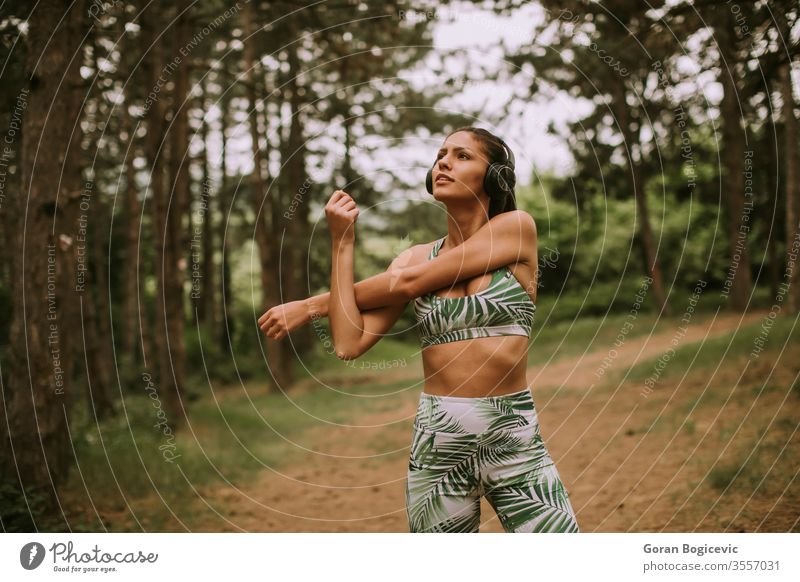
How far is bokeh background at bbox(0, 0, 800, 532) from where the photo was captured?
655 centimetres

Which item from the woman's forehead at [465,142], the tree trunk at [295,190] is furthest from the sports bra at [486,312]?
the tree trunk at [295,190]

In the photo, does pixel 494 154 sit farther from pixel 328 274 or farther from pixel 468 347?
pixel 328 274

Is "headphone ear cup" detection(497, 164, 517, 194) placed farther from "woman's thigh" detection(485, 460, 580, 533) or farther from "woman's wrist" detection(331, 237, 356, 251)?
"woman's thigh" detection(485, 460, 580, 533)

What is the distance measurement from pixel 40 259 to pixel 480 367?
480 cm

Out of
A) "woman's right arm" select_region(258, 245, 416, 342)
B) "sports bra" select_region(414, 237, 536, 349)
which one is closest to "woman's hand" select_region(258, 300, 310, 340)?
"woman's right arm" select_region(258, 245, 416, 342)

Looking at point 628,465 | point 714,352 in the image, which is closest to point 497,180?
point 628,465

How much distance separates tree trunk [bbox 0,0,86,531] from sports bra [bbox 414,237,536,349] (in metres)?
4.58

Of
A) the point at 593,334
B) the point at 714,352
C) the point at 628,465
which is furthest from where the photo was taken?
the point at 593,334

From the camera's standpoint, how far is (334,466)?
10.8m

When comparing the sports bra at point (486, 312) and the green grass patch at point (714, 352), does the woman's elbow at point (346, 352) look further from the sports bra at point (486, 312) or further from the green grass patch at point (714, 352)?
the green grass patch at point (714, 352)

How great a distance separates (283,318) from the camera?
294 cm

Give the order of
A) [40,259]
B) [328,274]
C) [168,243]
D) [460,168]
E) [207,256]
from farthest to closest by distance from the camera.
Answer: [207,256]
[328,274]
[168,243]
[40,259]
[460,168]

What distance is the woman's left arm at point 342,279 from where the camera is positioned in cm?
293

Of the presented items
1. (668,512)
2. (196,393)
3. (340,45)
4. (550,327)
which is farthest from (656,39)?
(550,327)
